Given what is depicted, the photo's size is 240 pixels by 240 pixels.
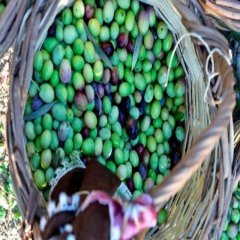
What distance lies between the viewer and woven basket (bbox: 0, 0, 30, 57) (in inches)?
36.6

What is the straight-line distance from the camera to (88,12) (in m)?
1.08

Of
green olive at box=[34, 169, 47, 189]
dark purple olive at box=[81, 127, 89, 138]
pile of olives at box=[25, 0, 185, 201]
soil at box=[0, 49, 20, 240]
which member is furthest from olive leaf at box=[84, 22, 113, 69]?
soil at box=[0, 49, 20, 240]

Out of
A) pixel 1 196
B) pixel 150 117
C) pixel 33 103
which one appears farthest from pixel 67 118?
pixel 1 196

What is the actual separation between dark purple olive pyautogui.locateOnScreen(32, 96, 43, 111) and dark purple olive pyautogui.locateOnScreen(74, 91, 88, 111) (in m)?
0.06

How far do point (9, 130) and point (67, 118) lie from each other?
14 centimetres

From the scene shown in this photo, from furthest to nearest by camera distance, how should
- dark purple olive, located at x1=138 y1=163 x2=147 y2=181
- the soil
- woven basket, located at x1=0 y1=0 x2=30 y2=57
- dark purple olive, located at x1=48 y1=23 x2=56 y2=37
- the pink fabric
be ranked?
the soil < dark purple olive, located at x1=138 y1=163 x2=147 y2=181 < dark purple olive, located at x1=48 y1=23 x2=56 y2=37 < woven basket, located at x1=0 y1=0 x2=30 y2=57 < the pink fabric

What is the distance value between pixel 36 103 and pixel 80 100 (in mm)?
73

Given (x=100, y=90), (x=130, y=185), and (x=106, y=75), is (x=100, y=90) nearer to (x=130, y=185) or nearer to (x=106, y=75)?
(x=106, y=75)

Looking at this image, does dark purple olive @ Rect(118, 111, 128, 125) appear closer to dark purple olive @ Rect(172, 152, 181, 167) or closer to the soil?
dark purple olive @ Rect(172, 152, 181, 167)

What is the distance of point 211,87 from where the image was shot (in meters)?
1.07

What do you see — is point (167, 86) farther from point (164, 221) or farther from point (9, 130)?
point (9, 130)

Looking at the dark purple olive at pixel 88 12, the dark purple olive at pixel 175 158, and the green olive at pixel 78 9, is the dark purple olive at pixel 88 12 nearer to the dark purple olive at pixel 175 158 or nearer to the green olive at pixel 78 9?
the green olive at pixel 78 9

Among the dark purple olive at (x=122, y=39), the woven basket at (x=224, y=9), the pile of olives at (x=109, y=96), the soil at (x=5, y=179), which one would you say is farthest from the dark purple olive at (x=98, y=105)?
Result: the soil at (x=5, y=179)

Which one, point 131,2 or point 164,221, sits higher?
point 131,2
